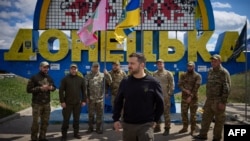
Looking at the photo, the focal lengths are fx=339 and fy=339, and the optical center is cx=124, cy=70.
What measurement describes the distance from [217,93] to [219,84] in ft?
0.70

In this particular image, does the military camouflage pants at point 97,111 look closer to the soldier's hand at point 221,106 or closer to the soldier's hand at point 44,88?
the soldier's hand at point 44,88

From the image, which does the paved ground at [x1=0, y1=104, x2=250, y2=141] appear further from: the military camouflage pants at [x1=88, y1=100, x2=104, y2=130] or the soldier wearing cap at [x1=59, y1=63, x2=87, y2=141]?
the soldier wearing cap at [x1=59, y1=63, x2=87, y2=141]

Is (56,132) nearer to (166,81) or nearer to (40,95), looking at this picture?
(40,95)

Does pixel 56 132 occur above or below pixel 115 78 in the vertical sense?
below

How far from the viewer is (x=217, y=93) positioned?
25.6ft

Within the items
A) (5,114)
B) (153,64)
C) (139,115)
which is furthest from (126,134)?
(5,114)

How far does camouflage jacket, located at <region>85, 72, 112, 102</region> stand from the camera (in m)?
9.33

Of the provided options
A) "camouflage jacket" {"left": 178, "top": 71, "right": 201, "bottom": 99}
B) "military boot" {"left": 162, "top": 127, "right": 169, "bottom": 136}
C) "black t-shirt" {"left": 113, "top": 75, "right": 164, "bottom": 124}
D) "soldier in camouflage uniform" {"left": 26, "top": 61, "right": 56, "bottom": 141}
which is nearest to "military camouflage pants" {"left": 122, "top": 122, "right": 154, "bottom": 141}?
"black t-shirt" {"left": 113, "top": 75, "right": 164, "bottom": 124}

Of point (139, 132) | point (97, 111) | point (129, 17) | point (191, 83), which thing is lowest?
point (97, 111)

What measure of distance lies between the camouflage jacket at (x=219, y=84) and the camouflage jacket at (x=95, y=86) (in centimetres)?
298

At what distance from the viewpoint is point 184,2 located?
12.3 m

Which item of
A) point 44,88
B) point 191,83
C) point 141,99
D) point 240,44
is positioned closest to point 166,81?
point 191,83

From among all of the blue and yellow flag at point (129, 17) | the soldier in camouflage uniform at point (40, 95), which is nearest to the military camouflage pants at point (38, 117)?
the soldier in camouflage uniform at point (40, 95)

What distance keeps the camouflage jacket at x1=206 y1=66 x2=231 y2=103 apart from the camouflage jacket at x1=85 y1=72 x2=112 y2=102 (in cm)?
298
